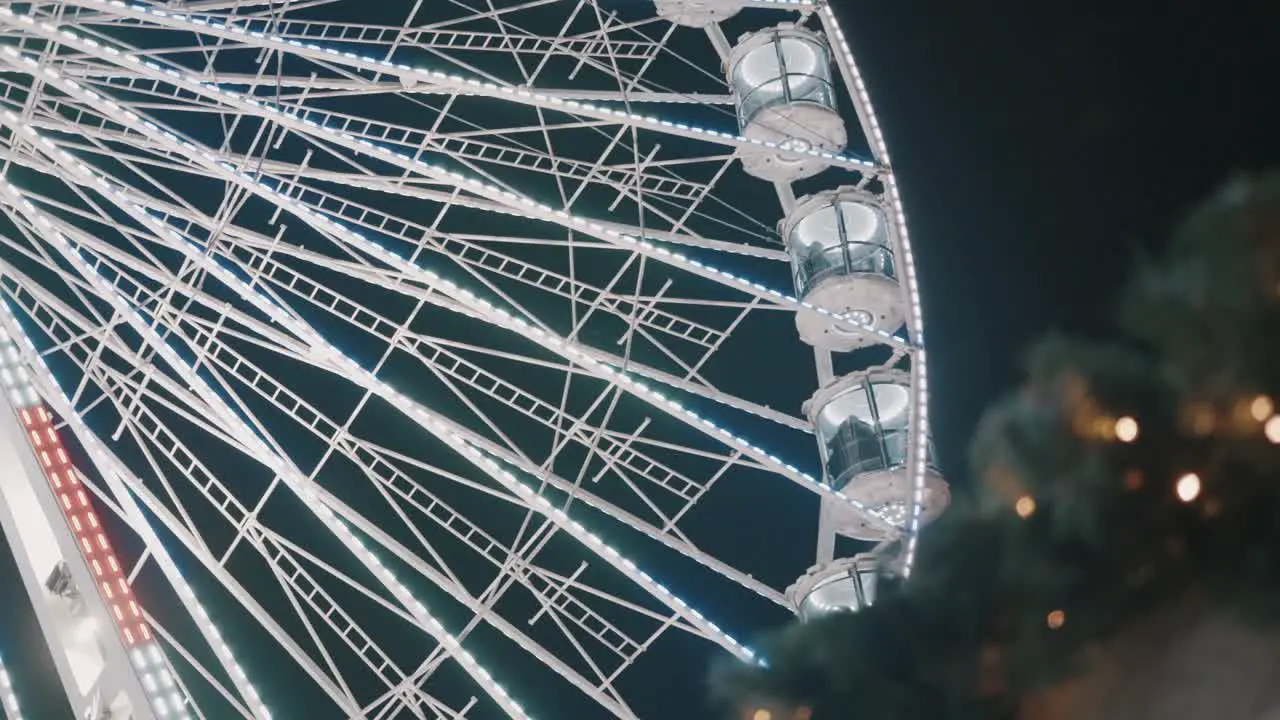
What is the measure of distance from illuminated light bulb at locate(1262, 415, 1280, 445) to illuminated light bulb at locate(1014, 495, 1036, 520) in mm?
1494

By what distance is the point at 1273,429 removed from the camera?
10164 millimetres

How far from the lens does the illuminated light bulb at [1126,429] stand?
35.2 feet

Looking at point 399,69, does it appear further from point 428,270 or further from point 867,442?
point 867,442

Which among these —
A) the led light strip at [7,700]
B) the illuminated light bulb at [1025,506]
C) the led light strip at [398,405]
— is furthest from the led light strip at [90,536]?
the illuminated light bulb at [1025,506]

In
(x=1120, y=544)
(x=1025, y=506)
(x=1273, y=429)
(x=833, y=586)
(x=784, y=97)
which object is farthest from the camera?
(x=784, y=97)

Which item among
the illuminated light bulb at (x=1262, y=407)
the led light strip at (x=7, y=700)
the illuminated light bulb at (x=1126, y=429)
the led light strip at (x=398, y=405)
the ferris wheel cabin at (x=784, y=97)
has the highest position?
the ferris wheel cabin at (x=784, y=97)

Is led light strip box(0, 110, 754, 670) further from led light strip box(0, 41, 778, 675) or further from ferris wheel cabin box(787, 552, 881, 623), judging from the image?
ferris wheel cabin box(787, 552, 881, 623)

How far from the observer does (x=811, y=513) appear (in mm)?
25297

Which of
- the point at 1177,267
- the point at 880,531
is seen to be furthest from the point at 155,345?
the point at 1177,267

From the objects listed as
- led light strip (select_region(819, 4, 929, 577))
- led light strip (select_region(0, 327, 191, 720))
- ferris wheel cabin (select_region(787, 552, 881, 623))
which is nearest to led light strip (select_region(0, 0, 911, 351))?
led light strip (select_region(819, 4, 929, 577))

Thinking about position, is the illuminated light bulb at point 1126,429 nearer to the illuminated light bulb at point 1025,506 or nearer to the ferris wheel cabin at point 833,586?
the illuminated light bulb at point 1025,506

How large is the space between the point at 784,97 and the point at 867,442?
3.42 m

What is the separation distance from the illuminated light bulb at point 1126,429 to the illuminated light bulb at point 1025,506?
0.67 metres

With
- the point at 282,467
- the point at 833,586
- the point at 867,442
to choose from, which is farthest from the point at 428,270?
the point at 833,586
